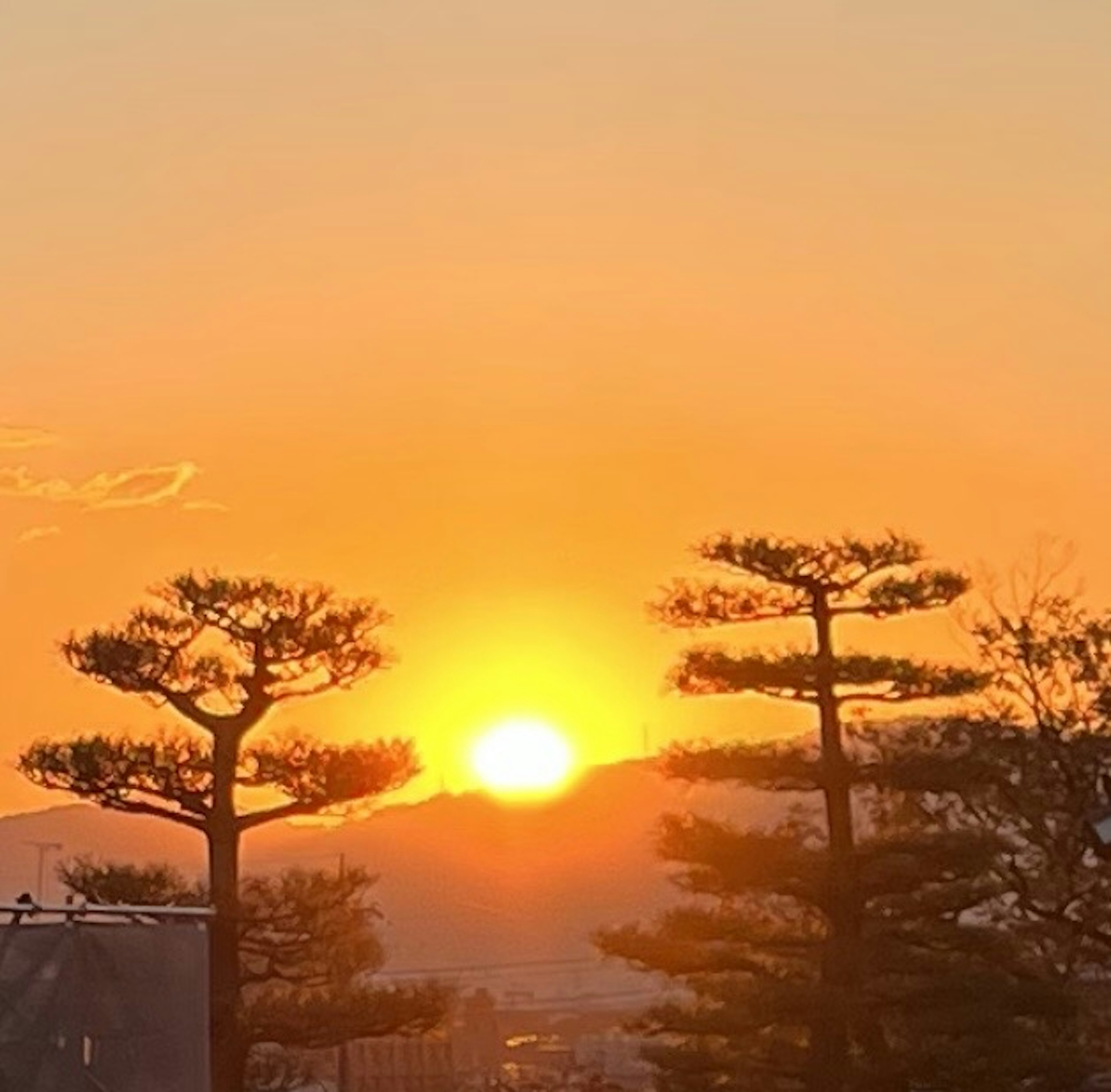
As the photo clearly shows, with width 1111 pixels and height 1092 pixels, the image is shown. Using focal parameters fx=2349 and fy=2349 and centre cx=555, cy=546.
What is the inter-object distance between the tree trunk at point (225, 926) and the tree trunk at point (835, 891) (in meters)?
6.80

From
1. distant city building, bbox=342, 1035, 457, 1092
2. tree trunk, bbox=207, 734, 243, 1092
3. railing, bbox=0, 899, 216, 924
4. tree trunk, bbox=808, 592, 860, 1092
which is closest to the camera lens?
railing, bbox=0, 899, 216, 924

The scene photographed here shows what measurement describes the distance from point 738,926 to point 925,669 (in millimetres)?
3798

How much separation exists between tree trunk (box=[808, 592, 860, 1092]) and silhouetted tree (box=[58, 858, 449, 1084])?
4.62 m

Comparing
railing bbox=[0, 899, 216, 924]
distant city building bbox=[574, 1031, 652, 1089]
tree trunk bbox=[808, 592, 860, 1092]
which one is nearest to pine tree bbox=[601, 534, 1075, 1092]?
tree trunk bbox=[808, 592, 860, 1092]

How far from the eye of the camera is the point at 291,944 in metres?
27.1

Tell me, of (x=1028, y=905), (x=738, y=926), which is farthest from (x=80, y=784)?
(x=1028, y=905)

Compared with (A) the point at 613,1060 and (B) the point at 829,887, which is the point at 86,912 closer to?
(B) the point at 829,887

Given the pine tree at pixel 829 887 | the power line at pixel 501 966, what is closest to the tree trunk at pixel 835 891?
the pine tree at pixel 829 887

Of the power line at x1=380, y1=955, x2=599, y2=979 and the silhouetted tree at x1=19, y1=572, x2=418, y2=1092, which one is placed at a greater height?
the power line at x1=380, y1=955, x2=599, y2=979

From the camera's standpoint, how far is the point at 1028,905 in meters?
33.6

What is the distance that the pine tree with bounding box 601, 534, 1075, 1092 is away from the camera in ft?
90.6

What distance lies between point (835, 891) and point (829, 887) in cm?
9

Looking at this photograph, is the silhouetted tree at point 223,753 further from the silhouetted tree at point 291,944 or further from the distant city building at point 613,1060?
the distant city building at point 613,1060

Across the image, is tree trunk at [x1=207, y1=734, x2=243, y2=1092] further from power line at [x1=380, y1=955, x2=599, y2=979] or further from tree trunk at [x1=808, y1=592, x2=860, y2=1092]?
power line at [x1=380, y1=955, x2=599, y2=979]
